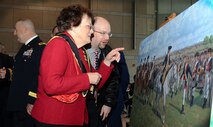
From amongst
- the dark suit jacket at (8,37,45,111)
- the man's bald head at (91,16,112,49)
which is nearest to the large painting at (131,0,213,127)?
the man's bald head at (91,16,112,49)

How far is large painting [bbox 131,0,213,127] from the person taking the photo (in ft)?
5.13

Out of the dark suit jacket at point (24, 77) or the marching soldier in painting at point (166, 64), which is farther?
the dark suit jacket at point (24, 77)

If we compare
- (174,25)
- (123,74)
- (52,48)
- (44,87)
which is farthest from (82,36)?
(123,74)

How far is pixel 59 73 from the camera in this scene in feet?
6.10

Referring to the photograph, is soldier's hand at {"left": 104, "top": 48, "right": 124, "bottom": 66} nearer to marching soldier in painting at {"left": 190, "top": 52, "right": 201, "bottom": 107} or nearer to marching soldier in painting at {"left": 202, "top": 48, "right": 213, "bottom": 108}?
marching soldier in painting at {"left": 190, "top": 52, "right": 201, "bottom": 107}

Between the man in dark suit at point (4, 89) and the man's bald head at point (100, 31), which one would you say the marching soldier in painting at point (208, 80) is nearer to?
the man's bald head at point (100, 31)

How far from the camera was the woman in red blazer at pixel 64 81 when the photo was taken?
1853 mm

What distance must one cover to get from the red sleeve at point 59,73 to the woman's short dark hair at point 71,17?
0.58ft

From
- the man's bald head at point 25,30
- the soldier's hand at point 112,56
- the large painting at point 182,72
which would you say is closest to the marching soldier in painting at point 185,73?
the large painting at point 182,72

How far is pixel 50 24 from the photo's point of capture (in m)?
12.5

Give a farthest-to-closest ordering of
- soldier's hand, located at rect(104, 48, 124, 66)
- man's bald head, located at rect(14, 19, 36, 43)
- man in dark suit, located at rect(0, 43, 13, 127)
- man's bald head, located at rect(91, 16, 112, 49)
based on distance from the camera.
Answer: man in dark suit, located at rect(0, 43, 13, 127), man's bald head, located at rect(14, 19, 36, 43), man's bald head, located at rect(91, 16, 112, 49), soldier's hand, located at rect(104, 48, 124, 66)

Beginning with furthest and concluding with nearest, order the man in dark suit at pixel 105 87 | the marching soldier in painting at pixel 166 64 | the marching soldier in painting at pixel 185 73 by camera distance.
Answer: the man in dark suit at pixel 105 87
the marching soldier in painting at pixel 166 64
the marching soldier in painting at pixel 185 73

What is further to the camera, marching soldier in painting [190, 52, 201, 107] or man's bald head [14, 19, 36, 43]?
man's bald head [14, 19, 36, 43]

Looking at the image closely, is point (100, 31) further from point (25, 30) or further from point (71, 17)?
point (25, 30)
